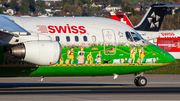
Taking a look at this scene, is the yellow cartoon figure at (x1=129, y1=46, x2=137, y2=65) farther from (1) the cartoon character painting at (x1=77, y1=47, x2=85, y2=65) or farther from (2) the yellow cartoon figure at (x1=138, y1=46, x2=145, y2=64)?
(1) the cartoon character painting at (x1=77, y1=47, x2=85, y2=65)

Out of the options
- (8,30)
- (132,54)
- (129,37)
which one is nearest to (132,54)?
(132,54)

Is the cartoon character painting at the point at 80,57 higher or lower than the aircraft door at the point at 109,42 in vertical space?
lower

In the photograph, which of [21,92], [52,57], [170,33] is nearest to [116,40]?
[52,57]

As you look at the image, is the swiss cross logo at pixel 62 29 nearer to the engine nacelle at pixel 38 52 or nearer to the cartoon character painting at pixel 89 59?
the cartoon character painting at pixel 89 59

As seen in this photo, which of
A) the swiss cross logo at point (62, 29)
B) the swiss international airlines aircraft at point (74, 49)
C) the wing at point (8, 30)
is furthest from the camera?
the swiss cross logo at point (62, 29)

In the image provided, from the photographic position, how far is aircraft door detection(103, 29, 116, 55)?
80.1 ft

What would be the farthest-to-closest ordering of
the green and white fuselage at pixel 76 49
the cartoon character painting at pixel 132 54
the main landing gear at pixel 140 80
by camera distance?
the main landing gear at pixel 140 80 < the cartoon character painting at pixel 132 54 < the green and white fuselage at pixel 76 49

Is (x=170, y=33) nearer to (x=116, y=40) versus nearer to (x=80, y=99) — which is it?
(x=116, y=40)

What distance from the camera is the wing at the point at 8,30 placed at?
1976 centimetres

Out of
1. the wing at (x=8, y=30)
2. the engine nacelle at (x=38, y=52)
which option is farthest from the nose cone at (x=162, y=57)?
the wing at (x=8, y=30)

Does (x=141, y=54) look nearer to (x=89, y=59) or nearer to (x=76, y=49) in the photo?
(x=89, y=59)

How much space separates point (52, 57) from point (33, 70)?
93.8 inches

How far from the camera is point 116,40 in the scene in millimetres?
24750

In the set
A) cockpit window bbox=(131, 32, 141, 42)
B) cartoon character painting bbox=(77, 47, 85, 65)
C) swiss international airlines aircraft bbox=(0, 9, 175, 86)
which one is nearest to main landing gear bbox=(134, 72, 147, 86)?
swiss international airlines aircraft bbox=(0, 9, 175, 86)
